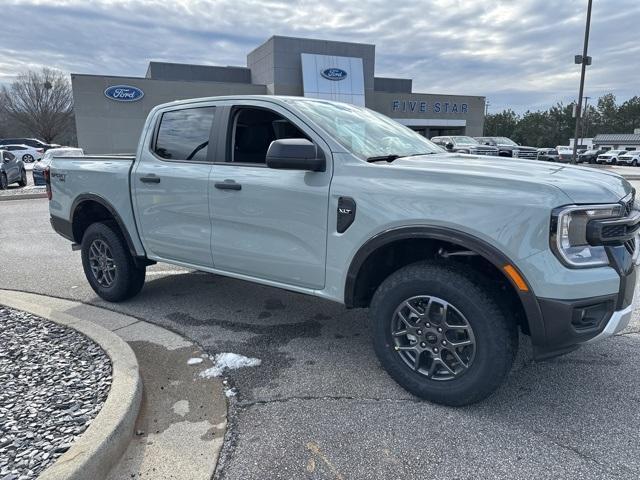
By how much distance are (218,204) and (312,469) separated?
2146mm

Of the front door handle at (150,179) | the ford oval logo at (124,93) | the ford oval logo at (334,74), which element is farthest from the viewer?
the ford oval logo at (334,74)

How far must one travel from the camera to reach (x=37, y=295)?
5258mm

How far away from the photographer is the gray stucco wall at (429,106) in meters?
41.8

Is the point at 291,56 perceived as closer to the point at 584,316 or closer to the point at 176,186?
the point at 176,186

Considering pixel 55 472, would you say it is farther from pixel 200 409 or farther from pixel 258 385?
pixel 258 385

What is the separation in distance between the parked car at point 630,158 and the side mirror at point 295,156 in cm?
4979

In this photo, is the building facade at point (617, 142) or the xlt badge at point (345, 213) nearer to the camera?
the xlt badge at point (345, 213)

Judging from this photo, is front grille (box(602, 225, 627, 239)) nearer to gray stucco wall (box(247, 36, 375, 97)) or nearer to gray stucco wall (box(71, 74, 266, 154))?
gray stucco wall (box(71, 74, 266, 154))

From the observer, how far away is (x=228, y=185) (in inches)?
151

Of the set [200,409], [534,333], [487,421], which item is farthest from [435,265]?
[200,409]

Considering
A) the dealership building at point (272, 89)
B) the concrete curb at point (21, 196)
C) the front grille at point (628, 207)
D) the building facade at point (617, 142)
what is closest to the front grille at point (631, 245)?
the front grille at point (628, 207)

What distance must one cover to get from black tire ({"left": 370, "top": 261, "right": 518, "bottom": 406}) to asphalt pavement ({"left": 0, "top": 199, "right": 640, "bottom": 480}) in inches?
5.4

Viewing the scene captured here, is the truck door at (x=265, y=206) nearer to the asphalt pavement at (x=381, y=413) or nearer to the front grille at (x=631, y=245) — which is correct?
the asphalt pavement at (x=381, y=413)

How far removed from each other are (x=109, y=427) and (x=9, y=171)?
17880 mm
